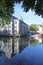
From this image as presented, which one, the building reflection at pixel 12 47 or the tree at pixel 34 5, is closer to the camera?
the tree at pixel 34 5

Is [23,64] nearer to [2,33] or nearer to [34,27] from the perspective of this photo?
[2,33]

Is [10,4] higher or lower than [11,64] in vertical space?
higher

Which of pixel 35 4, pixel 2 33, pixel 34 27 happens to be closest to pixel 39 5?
pixel 35 4

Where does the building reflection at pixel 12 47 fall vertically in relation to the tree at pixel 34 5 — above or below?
below

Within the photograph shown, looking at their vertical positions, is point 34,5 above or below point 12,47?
above

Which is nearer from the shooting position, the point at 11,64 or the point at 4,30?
the point at 11,64

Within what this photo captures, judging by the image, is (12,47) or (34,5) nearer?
(34,5)

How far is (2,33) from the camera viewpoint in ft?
226

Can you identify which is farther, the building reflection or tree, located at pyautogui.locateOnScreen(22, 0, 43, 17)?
the building reflection

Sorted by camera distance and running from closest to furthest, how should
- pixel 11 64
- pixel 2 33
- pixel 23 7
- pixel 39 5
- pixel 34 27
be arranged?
pixel 39 5
pixel 23 7
pixel 11 64
pixel 2 33
pixel 34 27

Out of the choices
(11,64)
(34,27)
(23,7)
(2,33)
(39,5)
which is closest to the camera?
(39,5)

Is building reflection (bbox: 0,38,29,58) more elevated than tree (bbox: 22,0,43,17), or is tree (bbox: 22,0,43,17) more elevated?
tree (bbox: 22,0,43,17)

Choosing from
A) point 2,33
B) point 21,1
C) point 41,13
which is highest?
point 21,1

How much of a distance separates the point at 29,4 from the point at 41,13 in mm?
761
